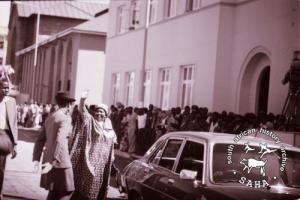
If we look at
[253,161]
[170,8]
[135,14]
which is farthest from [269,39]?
[135,14]

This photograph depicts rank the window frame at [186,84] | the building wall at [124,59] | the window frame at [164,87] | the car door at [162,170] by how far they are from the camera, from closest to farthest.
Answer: the car door at [162,170] < the window frame at [186,84] < the window frame at [164,87] < the building wall at [124,59]

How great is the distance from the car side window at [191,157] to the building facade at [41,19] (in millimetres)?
50536

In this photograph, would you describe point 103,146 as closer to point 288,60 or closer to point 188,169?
point 188,169

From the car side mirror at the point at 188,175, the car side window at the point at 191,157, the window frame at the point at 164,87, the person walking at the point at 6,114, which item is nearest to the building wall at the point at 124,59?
the window frame at the point at 164,87

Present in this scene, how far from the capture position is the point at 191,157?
24.3 ft

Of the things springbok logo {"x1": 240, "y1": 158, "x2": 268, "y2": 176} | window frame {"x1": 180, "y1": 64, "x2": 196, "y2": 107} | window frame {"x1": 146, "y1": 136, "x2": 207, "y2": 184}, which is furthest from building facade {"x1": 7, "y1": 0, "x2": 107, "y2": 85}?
springbok logo {"x1": 240, "y1": 158, "x2": 268, "y2": 176}

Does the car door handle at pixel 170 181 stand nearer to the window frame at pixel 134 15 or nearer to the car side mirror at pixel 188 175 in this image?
the car side mirror at pixel 188 175

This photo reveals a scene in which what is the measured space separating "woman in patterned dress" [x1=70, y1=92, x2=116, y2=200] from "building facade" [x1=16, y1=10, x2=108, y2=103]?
3351 cm

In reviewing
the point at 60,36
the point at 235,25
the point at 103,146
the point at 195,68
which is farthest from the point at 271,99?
the point at 60,36

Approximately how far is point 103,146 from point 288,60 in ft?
31.9

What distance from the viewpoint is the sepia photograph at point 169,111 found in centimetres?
706

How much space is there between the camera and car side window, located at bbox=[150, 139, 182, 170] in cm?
775

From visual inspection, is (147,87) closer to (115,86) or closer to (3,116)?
(115,86)

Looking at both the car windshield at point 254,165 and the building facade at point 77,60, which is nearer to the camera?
the car windshield at point 254,165
